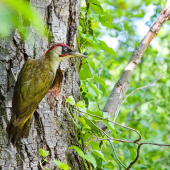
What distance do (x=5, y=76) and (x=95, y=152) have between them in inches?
42.1

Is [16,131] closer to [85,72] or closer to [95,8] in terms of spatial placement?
[85,72]

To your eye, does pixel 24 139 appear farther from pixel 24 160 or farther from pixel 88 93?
pixel 88 93

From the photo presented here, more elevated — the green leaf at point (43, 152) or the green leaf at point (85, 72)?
the green leaf at point (85, 72)

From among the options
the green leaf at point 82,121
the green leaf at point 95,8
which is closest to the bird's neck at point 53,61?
the green leaf at point 82,121

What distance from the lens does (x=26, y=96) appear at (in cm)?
203

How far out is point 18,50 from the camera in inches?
83.2

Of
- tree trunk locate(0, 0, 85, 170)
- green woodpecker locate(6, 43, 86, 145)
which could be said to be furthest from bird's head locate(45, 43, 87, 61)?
tree trunk locate(0, 0, 85, 170)

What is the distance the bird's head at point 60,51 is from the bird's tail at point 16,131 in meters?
0.68

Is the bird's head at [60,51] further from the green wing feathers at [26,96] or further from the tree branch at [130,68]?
the tree branch at [130,68]

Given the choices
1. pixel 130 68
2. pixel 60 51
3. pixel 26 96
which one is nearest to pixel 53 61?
pixel 60 51

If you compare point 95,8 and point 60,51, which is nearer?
point 60,51

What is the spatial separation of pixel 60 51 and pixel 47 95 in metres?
0.44

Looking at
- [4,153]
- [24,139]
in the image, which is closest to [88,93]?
[24,139]

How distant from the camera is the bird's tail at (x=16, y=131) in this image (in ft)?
6.42
